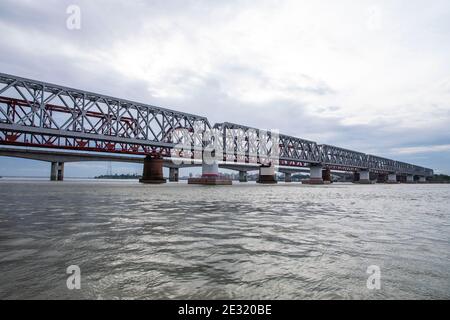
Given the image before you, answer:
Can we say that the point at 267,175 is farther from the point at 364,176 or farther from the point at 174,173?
the point at 364,176

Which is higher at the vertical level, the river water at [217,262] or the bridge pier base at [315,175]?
the bridge pier base at [315,175]

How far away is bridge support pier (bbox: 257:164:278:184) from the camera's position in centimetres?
11844

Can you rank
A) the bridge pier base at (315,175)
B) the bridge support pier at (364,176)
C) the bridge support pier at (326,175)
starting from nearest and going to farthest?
the bridge pier base at (315,175)
the bridge support pier at (326,175)
the bridge support pier at (364,176)

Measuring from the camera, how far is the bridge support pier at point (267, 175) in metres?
118

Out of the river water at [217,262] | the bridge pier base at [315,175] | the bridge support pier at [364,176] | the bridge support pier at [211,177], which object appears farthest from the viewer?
the bridge support pier at [364,176]

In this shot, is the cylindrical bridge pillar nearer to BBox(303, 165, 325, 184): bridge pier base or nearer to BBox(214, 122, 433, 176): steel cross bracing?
BBox(214, 122, 433, 176): steel cross bracing

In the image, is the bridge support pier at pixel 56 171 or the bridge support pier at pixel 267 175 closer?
the bridge support pier at pixel 56 171

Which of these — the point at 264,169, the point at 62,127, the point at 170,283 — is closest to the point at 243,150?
the point at 264,169

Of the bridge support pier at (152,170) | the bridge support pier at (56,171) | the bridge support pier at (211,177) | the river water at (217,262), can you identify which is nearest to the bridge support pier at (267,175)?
the bridge support pier at (211,177)

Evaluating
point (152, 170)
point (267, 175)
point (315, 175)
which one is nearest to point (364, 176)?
point (315, 175)

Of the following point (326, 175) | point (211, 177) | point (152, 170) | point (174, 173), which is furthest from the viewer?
point (326, 175)

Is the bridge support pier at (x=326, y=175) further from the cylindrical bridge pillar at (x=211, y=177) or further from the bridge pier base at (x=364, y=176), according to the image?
the cylindrical bridge pillar at (x=211, y=177)

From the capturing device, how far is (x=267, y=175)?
395 ft
